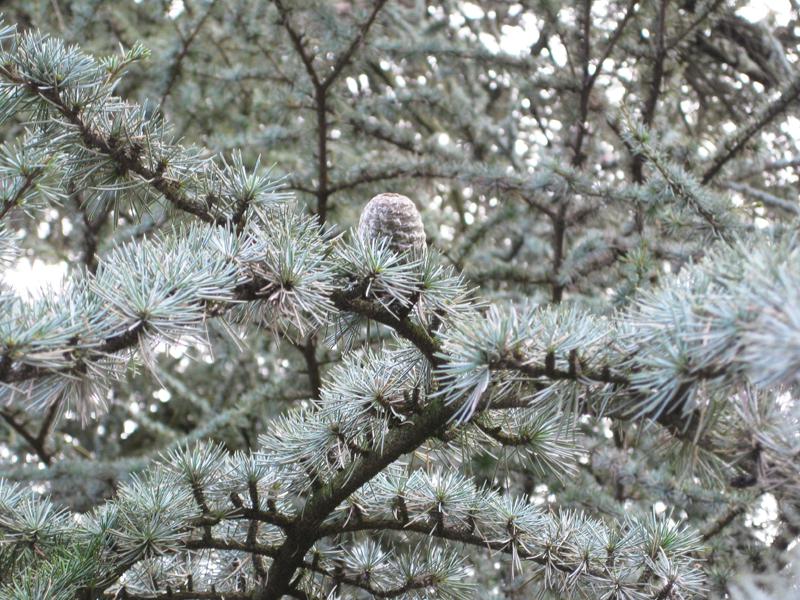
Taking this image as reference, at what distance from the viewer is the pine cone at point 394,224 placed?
88 cm

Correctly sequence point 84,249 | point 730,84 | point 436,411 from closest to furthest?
point 436,411
point 84,249
point 730,84

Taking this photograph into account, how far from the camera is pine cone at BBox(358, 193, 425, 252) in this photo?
0.88m

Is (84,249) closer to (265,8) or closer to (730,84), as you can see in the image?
(265,8)

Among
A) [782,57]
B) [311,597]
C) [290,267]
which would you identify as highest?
[782,57]

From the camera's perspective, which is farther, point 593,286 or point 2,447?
point 2,447

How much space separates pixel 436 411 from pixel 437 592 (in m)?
0.28

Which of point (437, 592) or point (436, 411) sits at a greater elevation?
point (436, 411)

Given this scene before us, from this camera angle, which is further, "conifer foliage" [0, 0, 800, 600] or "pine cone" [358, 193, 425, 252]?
"pine cone" [358, 193, 425, 252]

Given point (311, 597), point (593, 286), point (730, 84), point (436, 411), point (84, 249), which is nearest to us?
point (436, 411)

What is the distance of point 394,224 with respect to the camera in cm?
89

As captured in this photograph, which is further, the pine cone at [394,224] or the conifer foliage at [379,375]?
the pine cone at [394,224]

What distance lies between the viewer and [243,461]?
3.13 feet

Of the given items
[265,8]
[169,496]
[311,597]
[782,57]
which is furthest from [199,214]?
[782,57]

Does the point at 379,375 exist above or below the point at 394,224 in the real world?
below
